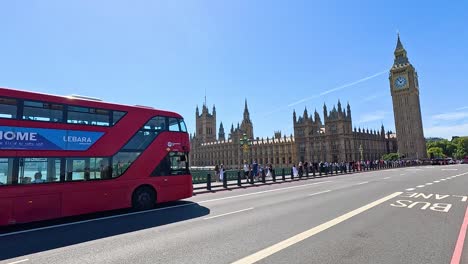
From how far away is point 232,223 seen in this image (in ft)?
26.9

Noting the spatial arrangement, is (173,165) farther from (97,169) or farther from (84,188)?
(84,188)

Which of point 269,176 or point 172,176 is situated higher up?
point 172,176

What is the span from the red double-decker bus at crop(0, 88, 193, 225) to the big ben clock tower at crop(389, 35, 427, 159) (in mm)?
100111

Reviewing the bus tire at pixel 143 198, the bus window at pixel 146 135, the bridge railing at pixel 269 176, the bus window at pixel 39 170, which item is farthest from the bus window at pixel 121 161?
the bridge railing at pixel 269 176

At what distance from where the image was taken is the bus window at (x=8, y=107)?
858cm

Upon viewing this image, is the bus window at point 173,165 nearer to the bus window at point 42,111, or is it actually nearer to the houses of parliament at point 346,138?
the bus window at point 42,111

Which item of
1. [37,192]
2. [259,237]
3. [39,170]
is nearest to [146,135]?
[39,170]

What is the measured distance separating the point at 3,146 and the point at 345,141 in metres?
93.8

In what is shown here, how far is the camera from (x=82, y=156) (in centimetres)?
993

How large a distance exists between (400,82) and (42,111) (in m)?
115

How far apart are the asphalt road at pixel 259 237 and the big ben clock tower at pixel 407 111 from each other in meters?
99.2

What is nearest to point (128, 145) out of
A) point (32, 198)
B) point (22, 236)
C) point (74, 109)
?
point (74, 109)

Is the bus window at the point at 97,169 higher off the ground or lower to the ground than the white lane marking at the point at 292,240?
higher

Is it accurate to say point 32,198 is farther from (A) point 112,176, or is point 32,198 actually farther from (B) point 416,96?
(B) point 416,96
